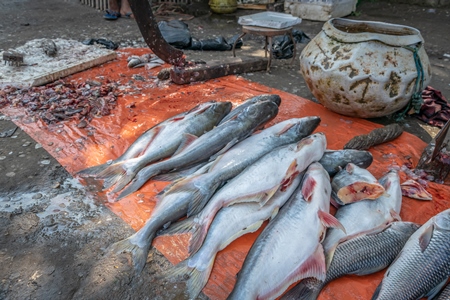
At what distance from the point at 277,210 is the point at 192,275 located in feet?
2.92

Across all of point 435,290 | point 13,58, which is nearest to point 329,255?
point 435,290

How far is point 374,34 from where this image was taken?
4.25m

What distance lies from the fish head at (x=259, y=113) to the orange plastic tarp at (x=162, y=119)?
902 mm

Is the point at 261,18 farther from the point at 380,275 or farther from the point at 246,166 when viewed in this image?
the point at 380,275

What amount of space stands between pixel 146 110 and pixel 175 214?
2371 millimetres

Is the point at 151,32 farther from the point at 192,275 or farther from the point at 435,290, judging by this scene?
the point at 435,290

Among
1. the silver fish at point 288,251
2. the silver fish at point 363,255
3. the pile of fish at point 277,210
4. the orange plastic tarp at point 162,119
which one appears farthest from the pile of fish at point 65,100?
the silver fish at point 363,255

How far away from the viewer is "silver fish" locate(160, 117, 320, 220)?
9.89ft

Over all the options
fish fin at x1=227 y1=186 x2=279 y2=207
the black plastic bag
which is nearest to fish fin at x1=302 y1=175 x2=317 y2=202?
fish fin at x1=227 y1=186 x2=279 y2=207

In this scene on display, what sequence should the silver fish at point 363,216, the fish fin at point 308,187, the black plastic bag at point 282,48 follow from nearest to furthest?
the silver fish at point 363,216 → the fish fin at point 308,187 → the black plastic bag at point 282,48

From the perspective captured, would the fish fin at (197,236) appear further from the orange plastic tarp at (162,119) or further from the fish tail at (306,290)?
the fish tail at (306,290)

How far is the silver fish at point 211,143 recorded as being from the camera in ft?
11.4

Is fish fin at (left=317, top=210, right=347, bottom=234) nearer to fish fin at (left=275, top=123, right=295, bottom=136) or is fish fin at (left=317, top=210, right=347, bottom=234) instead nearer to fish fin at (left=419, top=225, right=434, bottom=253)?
fish fin at (left=419, top=225, right=434, bottom=253)

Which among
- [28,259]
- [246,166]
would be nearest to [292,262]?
[246,166]
